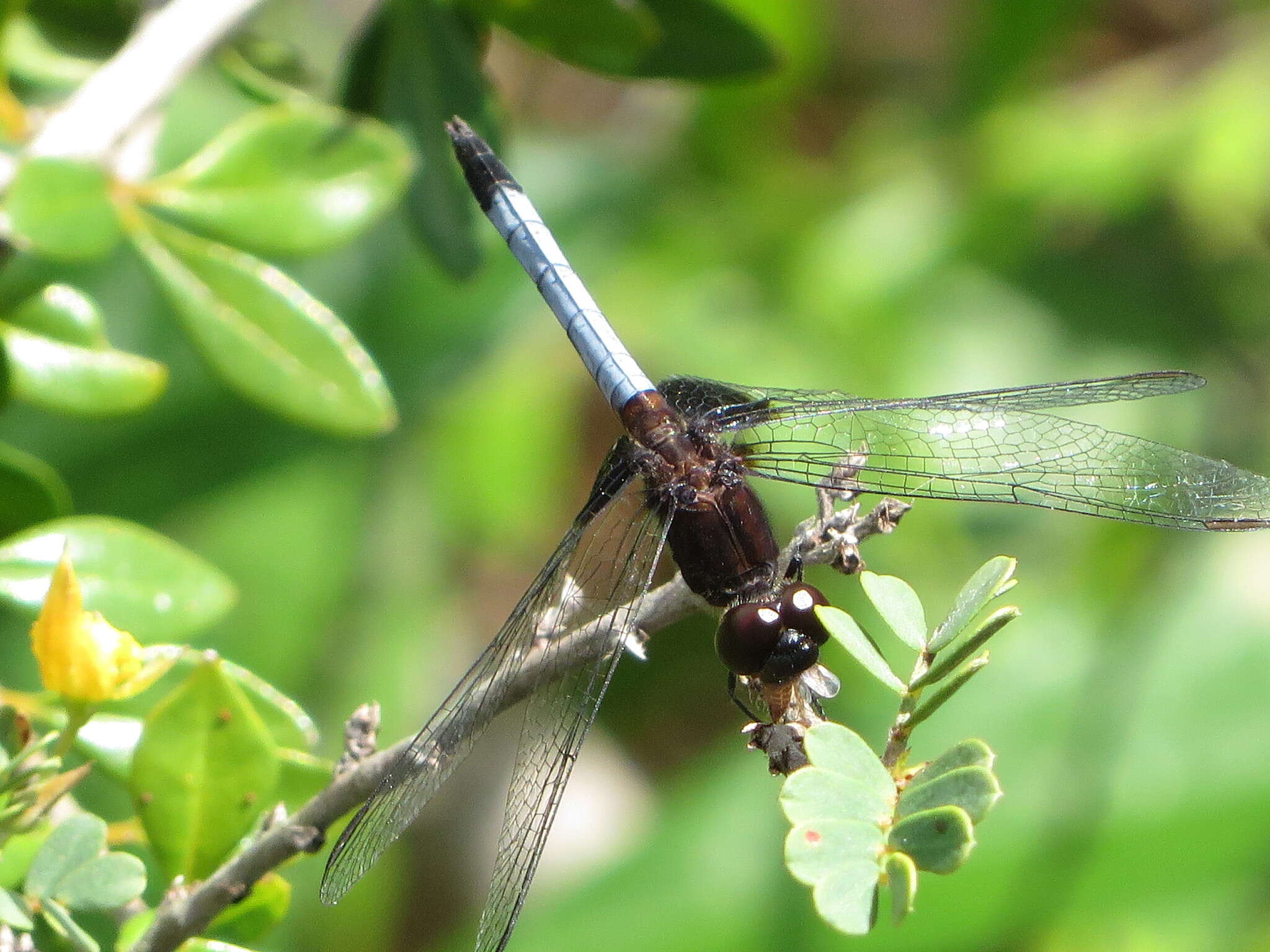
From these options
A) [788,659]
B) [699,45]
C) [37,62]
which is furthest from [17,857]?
[699,45]

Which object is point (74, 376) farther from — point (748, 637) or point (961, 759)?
point (961, 759)

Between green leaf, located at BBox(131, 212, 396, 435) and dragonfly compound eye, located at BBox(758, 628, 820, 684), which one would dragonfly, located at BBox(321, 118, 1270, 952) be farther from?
green leaf, located at BBox(131, 212, 396, 435)

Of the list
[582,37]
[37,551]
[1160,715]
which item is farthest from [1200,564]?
[37,551]

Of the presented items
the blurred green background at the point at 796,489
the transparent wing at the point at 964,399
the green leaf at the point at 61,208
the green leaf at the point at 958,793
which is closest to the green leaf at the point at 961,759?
the green leaf at the point at 958,793

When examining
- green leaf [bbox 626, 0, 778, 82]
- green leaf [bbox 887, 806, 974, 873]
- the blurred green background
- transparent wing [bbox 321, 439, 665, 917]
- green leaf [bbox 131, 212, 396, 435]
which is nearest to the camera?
green leaf [bbox 887, 806, 974, 873]

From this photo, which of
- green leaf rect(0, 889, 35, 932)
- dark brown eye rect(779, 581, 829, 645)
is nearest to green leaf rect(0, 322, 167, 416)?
green leaf rect(0, 889, 35, 932)

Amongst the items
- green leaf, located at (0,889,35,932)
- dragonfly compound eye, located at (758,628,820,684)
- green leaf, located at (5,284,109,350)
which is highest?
green leaf, located at (5,284,109,350)
